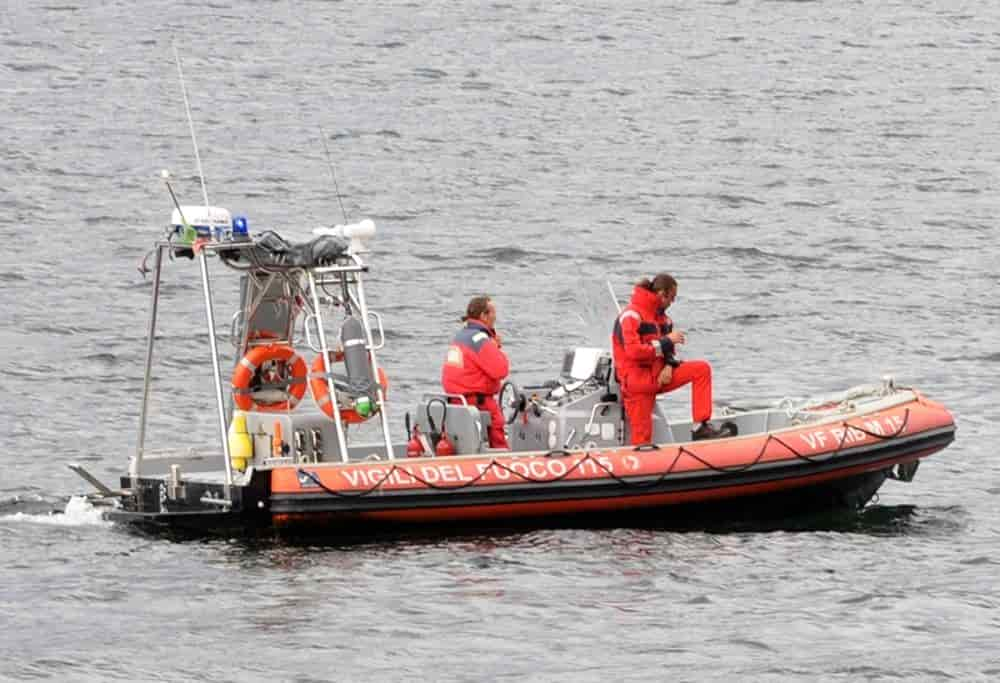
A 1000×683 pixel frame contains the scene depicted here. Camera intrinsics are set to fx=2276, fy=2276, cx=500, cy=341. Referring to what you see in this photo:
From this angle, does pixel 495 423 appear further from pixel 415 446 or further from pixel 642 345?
pixel 642 345

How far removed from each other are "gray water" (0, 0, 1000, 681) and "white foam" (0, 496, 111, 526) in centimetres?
2

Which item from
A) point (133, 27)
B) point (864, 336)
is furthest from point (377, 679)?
point (133, 27)

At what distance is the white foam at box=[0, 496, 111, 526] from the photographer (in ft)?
50.0

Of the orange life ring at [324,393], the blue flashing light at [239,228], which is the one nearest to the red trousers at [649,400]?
the orange life ring at [324,393]

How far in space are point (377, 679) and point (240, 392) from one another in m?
3.71

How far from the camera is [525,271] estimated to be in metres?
26.7

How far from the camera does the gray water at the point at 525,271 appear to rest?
12781 millimetres

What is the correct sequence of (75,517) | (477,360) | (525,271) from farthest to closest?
(525,271) < (75,517) < (477,360)

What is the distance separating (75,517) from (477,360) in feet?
9.65

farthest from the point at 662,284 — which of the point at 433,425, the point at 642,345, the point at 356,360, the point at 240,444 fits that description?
the point at 240,444

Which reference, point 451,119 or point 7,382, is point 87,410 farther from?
point 451,119

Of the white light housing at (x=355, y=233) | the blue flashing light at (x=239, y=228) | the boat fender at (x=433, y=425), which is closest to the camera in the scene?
the blue flashing light at (x=239, y=228)

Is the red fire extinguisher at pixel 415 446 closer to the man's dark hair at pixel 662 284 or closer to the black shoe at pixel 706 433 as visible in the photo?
the man's dark hair at pixel 662 284

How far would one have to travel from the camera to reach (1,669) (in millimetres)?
12000
